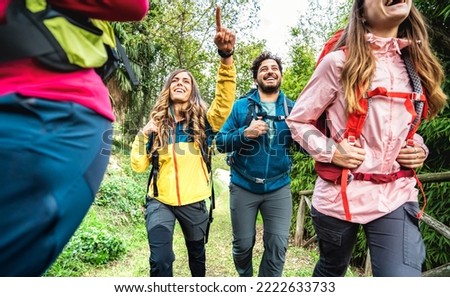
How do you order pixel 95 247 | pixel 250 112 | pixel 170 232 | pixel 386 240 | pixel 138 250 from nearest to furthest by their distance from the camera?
pixel 386 240 < pixel 170 232 < pixel 250 112 < pixel 95 247 < pixel 138 250

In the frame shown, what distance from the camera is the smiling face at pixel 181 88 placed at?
275 cm

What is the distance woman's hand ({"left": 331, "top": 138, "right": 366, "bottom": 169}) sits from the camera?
161 centimetres

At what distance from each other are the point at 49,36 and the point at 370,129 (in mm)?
1269

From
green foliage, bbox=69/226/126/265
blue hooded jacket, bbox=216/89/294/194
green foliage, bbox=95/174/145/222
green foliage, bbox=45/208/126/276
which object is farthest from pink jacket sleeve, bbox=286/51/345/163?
green foliage, bbox=95/174/145/222

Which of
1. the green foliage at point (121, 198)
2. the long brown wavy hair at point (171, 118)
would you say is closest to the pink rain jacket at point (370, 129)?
the long brown wavy hair at point (171, 118)

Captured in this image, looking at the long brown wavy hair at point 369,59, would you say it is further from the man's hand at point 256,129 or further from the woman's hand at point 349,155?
the man's hand at point 256,129

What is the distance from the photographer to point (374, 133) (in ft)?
5.32

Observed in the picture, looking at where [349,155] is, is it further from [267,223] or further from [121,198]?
[121,198]

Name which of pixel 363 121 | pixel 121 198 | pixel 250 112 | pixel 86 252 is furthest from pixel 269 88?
pixel 121 198

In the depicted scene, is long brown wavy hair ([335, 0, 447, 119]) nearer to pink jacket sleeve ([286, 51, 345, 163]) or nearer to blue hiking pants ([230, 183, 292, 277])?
pink jacket sleeve ([286, 51, 345, 163])

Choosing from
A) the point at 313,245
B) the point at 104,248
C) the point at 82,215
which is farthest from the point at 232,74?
the point at 313,245

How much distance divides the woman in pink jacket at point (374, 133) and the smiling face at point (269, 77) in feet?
3.43

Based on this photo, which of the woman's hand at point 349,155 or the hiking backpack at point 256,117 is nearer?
the woman's hand at point 349,155

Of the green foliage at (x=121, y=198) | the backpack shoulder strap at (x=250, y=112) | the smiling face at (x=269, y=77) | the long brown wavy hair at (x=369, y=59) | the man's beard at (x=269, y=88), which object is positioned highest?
the long brown wavy hair at (x=369, y=59)
